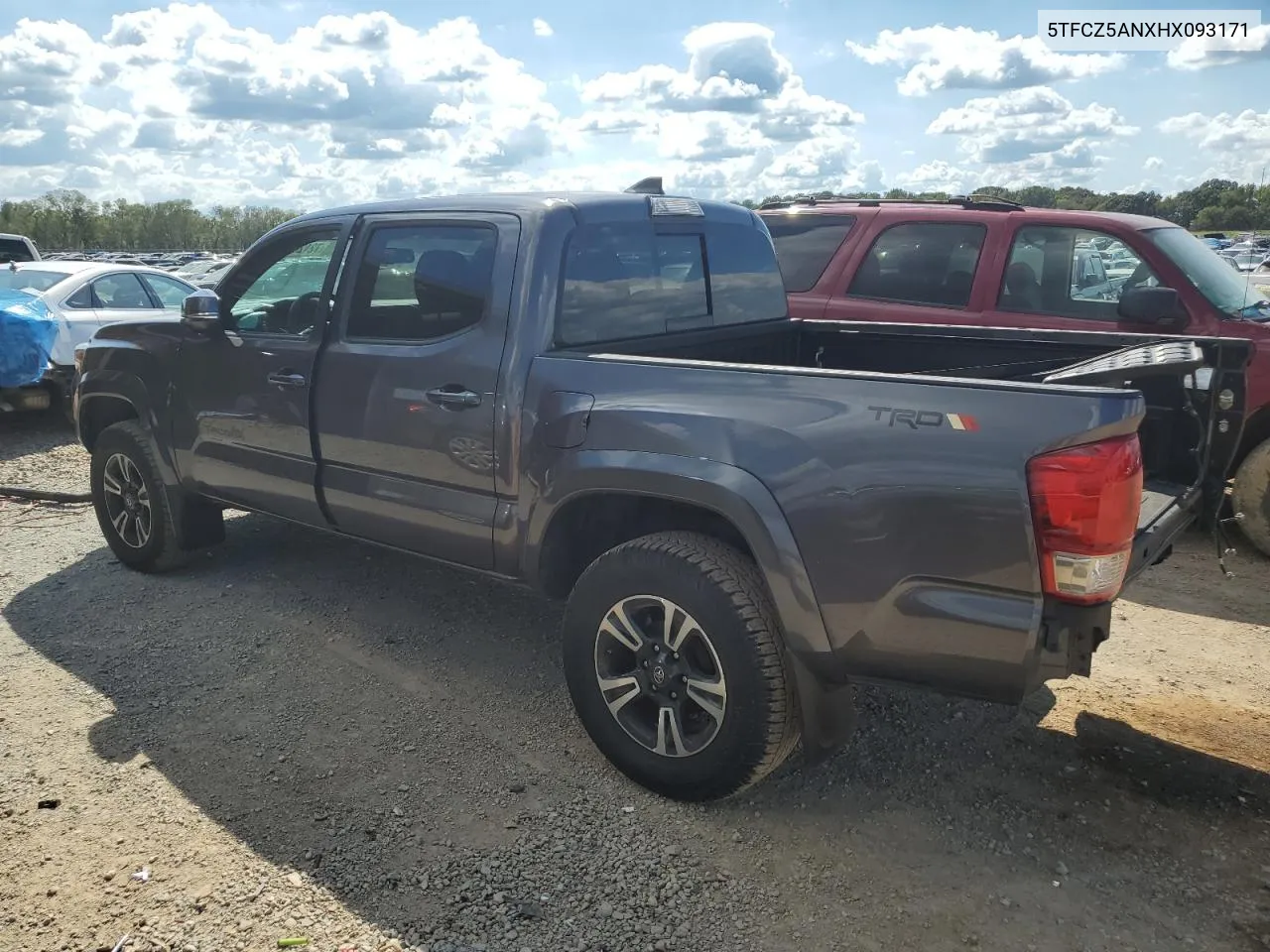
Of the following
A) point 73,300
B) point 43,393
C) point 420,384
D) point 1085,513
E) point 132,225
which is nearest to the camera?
point 1085,513

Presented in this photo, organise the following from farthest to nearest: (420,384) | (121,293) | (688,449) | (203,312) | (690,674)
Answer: (121,293)
(203,312)
(420,384)
(690,674)
(688,449)

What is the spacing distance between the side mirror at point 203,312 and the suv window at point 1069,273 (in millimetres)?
4422

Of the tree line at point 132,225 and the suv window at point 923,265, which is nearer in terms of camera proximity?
the suv window at point 923,265

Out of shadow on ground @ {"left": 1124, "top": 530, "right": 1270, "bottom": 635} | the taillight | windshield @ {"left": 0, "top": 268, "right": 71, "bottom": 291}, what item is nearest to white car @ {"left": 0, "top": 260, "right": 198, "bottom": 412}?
windshield @ {"left": 0, "top": 268, "right": 71, "bottom": 291}

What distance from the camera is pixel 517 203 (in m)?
3.73

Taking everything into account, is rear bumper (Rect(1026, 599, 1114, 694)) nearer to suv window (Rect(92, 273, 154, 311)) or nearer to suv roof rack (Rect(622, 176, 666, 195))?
suv roof rack (Rect(622, 176, 666, 195))

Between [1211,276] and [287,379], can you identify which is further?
[1211,276]

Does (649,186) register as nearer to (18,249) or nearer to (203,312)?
(203,312)

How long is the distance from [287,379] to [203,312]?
689mm

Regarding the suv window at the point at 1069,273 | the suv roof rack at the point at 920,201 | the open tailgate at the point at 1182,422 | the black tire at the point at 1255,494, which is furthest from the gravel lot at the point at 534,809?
the suv roof rack at the point at 920,201

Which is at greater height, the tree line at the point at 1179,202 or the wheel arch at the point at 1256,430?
the tree line at the point at 1179,202

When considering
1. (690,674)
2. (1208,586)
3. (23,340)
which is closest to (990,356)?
(690,674)

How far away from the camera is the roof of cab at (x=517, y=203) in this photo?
146 inches

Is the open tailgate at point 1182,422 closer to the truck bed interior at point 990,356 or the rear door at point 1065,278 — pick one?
the truck bed interior at point 990,356
